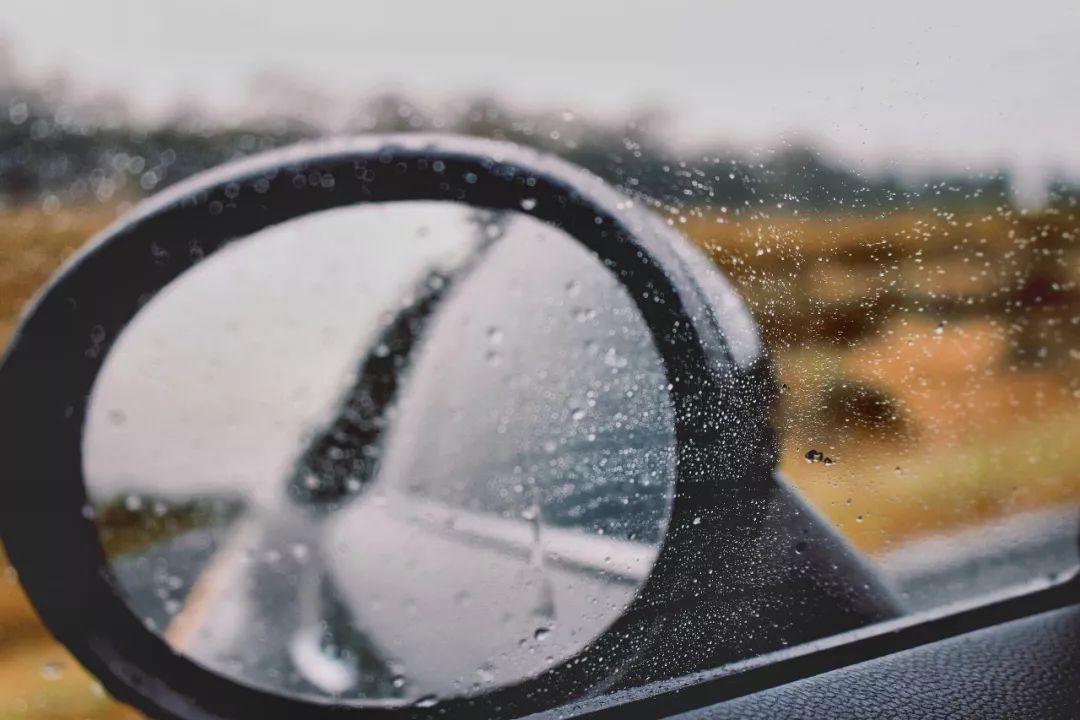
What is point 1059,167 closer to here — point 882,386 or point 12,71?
point 882,386

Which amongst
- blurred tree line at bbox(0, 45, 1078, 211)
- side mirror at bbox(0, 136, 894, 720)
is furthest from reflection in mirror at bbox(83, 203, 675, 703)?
blurred tree line at bbox(0, 45, 1078, 211)

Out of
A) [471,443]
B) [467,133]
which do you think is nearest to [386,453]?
[471,443]

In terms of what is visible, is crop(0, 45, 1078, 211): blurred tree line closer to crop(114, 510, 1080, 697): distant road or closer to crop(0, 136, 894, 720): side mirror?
crop(0, 136, 894, 720): side mirror

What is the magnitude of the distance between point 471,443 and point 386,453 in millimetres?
260

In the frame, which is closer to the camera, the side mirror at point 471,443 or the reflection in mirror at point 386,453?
the side mirror at point 471,443

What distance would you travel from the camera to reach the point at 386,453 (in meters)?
2.34

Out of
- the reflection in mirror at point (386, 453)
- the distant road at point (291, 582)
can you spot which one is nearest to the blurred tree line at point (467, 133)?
the reflection in mirror at point (386, 453)

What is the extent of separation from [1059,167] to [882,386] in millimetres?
568

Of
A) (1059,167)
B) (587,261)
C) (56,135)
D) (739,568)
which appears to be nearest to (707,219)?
(587,261)

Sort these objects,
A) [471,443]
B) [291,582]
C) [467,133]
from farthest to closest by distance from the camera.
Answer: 1. [291,582]
2. [471,443]
3. [467,133]

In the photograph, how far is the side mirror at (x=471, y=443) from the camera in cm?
167

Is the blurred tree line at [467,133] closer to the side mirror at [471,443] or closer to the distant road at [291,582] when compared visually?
the side mirror at [471,443]

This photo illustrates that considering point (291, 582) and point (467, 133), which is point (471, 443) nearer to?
point (291, 582)

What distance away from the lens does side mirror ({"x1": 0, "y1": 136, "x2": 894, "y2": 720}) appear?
1668 millimetres
